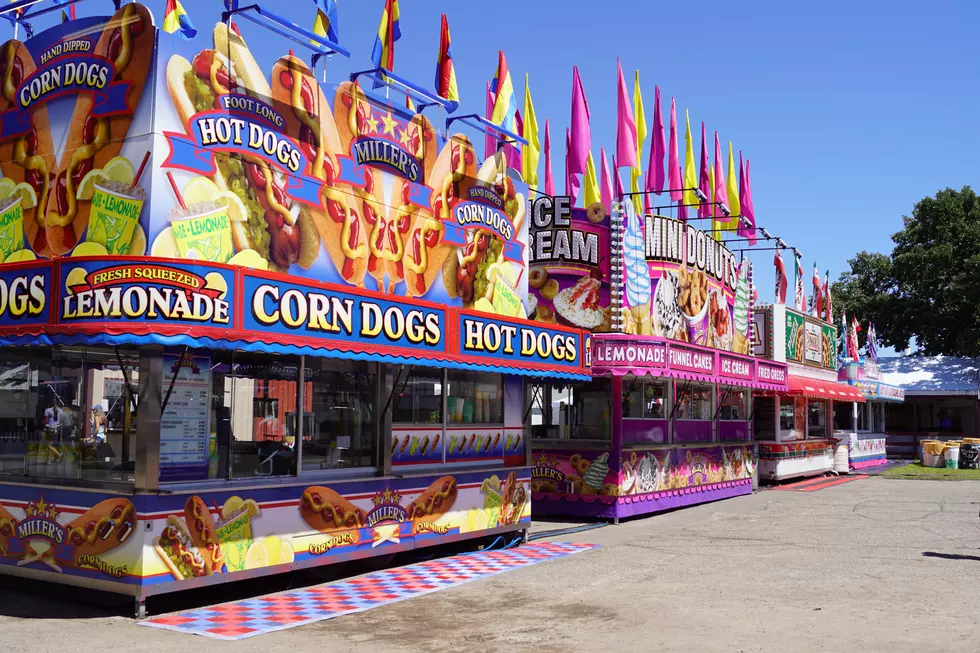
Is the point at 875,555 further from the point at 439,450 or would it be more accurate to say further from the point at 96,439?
the point at 96,439

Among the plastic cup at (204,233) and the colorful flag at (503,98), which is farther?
the colorful flag at (503,98)

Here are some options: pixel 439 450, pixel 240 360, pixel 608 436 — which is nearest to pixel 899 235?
pixel 608 436

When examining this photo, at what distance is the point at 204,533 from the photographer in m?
10.2

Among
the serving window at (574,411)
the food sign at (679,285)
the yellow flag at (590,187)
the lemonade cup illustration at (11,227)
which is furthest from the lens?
the yellow flag at (590,187)

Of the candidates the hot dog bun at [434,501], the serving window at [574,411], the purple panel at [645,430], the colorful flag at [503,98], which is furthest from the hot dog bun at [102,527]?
the purple panel at [645,430]

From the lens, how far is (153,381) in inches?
388

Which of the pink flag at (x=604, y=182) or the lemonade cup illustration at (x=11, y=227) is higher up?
the pink flag at (x=604, y=182)

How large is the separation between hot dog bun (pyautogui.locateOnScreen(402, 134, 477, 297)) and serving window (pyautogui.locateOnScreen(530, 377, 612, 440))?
599 cm

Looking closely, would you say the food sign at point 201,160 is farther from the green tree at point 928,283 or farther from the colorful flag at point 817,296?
the green tree at point 928,283

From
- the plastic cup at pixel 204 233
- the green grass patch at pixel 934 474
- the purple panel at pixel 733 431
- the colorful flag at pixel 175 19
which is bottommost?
the green grass patch at pixel 934 474

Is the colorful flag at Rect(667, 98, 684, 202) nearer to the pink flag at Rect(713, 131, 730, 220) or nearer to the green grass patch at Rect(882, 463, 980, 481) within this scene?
the pink flag at Rect(713, 131, 730, 220)

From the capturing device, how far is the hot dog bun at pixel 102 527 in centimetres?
967

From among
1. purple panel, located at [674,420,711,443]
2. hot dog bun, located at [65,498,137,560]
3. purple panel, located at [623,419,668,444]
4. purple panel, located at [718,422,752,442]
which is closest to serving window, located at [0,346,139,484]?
hot dog bun, located at [65,498,137,560]

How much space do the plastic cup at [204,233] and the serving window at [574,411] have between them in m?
10.0
